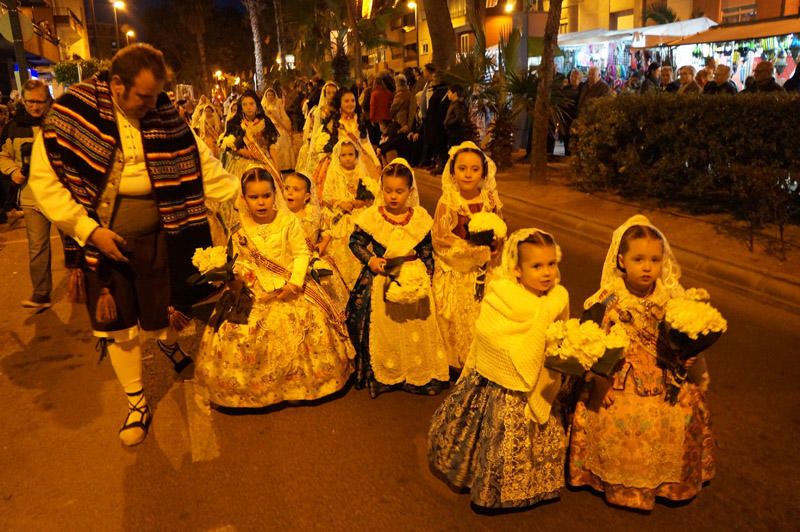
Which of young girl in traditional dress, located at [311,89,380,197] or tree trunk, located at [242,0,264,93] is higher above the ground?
tree trunk, located at [242,0,264,93]

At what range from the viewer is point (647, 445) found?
339 centimetres

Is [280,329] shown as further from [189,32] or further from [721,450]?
[189,32]

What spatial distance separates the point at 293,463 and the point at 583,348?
1919mm

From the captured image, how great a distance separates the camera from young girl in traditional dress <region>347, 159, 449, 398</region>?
479 centimetres

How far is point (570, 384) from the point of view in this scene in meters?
3.65

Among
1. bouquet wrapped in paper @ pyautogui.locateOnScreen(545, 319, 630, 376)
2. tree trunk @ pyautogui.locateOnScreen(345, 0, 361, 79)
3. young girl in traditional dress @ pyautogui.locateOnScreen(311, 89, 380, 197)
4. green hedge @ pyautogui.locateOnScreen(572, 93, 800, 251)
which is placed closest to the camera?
bouquet wrapped in paper @ pyautogui.locateOnScreen(545, 319, 630, 376)

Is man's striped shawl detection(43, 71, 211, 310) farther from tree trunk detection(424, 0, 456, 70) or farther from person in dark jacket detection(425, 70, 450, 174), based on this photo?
tree trunk detection(424, 0, 456, 70)

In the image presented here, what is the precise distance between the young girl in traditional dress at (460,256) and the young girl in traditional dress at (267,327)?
2.88 feet

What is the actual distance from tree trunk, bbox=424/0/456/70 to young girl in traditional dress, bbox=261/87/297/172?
4582mm

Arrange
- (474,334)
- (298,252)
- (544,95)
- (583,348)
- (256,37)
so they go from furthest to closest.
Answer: (256,37) → (544,95) → (298,252) → (474,334) → (583,348)

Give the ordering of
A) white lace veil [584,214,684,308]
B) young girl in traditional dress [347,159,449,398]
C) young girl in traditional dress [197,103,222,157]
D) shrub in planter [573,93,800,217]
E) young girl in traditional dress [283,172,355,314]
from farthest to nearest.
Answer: young girl in traditional dress [197,103,222,157] < shrub in planter [573,93,800,217] < young girl in traditional dress [283,172,355,314] < young girl in traditional dress [347,159,449,398] < white lace veil [584,214,684,308]

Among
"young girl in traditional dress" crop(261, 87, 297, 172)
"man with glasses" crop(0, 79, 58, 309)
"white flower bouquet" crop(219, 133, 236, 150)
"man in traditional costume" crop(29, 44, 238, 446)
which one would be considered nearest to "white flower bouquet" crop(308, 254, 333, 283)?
"man in traditional costume" crop(29, 44, 238, 446)

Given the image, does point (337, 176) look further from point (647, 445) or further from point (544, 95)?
point (544, 95)

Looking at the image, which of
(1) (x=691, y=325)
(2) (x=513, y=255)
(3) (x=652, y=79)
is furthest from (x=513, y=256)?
(3) (x=652, y=79)
